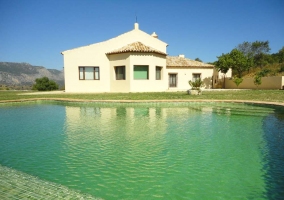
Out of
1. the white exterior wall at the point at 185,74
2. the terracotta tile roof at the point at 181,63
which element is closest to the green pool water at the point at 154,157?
the white exterior wall at the point at 185,74

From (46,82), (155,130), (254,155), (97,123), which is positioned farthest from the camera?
(46,82)

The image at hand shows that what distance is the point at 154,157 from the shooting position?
14.2ft

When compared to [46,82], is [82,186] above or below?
below

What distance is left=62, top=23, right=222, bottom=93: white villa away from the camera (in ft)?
71.7

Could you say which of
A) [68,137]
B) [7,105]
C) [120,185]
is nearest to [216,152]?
[120,185]

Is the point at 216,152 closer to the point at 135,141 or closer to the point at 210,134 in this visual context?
the point at 210,134

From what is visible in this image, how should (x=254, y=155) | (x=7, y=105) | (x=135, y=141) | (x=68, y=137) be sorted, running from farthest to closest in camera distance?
(x=7, y=105)
(x=68, y=137)
(x=135, y=141)
(x=254, y=155)

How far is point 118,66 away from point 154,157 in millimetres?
19582

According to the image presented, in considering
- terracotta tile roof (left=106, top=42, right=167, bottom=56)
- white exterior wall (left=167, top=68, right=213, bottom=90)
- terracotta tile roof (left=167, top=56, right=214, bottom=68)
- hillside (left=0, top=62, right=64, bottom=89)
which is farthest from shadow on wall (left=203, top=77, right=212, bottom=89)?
hillside (left=0, top=62, right=64, bottom=89)

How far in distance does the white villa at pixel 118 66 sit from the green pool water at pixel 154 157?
14.8m

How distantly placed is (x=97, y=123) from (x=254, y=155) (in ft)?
17.7

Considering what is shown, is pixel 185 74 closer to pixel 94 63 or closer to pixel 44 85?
pixel 94 63

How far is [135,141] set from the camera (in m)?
→ 5.50

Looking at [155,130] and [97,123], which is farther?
[97,123]
